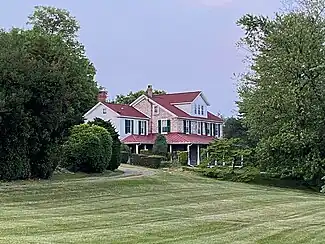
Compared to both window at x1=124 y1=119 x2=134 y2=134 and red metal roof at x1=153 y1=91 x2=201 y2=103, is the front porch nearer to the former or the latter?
window at x1=124 y1=119 x2=134 y2=134

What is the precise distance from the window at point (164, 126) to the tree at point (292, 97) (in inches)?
881

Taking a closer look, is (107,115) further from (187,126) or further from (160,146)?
(187,126)

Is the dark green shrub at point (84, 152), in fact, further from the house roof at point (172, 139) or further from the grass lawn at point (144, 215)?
the house roof at point (172, 139)

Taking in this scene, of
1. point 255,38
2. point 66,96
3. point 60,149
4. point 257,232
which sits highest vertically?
point 255,38

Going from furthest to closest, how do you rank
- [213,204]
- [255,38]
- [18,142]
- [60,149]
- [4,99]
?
1. [255,38]
2. [60,149]
3. [18,142]
4. [4,99]
5. [213,204]

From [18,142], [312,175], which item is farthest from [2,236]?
[312,175]

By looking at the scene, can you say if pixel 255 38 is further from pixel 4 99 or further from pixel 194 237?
pixel 194 237

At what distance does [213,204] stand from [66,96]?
8.67 metres

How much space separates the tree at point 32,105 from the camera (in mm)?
25969

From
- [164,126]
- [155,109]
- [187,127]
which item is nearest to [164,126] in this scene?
[164,126]

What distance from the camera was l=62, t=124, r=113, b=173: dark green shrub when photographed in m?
34.1

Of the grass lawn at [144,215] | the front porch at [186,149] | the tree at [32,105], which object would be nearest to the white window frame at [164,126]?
the front porch at [186,149]

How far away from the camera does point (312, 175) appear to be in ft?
134

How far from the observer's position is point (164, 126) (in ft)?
215
